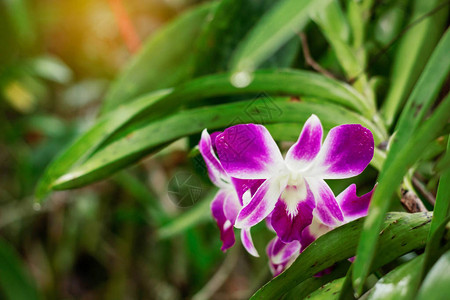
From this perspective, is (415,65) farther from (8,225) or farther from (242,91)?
(8,225)

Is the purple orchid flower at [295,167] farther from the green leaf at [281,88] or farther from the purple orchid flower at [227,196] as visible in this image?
the green leaf at [281,88]

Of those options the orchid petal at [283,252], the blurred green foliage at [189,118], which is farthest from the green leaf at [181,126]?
the orchid petal at [283,252]

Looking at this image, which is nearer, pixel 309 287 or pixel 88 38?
pixel 309 287

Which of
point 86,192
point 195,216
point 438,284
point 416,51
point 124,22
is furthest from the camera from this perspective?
point 124,22

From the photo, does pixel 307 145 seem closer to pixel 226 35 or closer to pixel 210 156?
pixel 210 156

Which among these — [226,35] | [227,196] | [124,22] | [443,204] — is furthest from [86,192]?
[443,204]

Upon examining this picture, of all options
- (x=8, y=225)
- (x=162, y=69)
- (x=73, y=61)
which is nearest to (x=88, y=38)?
(x=73, y=61)
